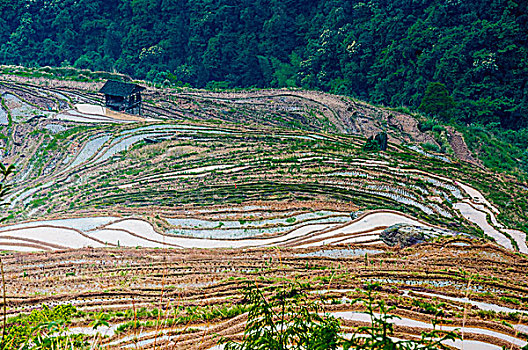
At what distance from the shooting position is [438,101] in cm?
3594

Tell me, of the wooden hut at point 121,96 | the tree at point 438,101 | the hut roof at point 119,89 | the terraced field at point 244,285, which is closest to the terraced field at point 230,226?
Result: the terraced field at point 244,285

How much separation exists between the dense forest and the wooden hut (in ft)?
55.1

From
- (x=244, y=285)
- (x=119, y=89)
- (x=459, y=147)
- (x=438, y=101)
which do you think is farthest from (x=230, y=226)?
(x=438, y=101)

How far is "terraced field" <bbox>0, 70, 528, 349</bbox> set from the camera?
312 inches

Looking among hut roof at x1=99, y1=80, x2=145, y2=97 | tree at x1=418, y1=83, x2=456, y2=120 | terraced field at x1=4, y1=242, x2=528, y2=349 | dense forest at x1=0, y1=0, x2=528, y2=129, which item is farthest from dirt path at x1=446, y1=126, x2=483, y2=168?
hut roof at x1=99, y1=80, x2=145, y2=97

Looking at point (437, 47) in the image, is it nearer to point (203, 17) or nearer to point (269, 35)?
point (269, 35)

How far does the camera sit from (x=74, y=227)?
580 inches

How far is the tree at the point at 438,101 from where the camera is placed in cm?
3600

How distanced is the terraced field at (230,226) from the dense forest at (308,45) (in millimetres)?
10906

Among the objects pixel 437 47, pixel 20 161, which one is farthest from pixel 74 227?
pixel 437 47

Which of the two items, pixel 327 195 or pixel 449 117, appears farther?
pixel 449 117

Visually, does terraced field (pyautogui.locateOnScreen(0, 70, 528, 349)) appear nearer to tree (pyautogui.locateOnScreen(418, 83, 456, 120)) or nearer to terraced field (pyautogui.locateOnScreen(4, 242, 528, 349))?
→ terraced field (pyautogui.locateOnScreen(4, 242, 528, 349))

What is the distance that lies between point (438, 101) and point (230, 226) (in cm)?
2647

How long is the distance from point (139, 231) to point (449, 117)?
29.2 meters
